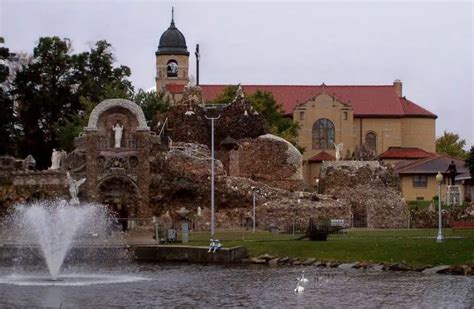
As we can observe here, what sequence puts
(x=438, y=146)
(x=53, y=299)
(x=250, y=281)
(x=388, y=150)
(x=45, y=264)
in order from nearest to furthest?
(x=53, y=299)
(x=250, y=281)
(x=45, y=264)
(x=388, y=150)
(x=438, y=146)

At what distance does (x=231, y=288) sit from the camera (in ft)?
136

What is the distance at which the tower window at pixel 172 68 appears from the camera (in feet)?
489

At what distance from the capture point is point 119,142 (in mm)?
80062

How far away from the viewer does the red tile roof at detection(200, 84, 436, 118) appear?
12769 cm

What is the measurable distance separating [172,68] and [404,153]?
A: 3808cm

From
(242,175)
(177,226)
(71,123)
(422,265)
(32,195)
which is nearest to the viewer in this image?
(422,265)

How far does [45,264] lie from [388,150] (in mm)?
78103

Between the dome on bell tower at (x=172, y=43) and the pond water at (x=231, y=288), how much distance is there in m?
98.6

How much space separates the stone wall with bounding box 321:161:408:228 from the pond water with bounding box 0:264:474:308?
26.3 m

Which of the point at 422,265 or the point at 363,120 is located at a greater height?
the point at 363,120

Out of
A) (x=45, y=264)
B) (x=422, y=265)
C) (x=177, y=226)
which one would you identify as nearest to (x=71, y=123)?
(x=177, y=226)

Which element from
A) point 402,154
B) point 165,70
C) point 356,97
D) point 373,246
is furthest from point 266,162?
point 165,70

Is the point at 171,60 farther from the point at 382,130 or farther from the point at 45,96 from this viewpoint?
the point at 45,96

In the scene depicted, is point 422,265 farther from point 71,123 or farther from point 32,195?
point 71,123
